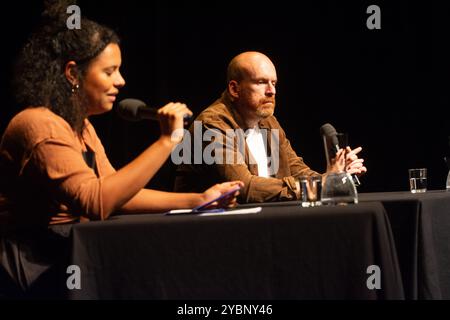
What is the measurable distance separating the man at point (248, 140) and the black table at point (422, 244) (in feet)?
2.51

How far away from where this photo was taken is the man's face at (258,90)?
341cm

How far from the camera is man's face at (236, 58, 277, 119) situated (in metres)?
3.41

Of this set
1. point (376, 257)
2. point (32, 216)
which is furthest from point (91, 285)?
point (376, 257)

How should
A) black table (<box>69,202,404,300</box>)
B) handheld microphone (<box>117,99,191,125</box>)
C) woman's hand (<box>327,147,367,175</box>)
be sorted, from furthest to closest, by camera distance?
1. woman's hand (<box>327,147,367,175</box>)
2. handheld microphone (<box>117,99,191,125</box>)
3. black table (<box>69,202,404,300</box>)

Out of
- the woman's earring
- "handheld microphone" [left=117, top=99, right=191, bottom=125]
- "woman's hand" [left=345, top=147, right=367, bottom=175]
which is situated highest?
the woman's earring

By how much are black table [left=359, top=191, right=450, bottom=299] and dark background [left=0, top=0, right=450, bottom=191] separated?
1976 millimetres

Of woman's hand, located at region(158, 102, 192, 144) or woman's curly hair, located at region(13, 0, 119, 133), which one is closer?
woman's hand, located at region(158, 102, 192, 144)

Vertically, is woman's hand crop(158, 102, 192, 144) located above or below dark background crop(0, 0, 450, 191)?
below

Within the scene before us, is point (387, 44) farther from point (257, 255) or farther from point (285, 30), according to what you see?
point (257, 255)

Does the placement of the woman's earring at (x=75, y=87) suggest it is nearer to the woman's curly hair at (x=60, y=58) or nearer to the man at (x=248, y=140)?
the woman's curly hair at (x=60, y=58)

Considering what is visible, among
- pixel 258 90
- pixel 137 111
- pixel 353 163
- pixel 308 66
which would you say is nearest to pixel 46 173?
pixel 137 111

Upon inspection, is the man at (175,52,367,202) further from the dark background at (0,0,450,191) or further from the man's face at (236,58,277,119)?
the dark background at (0,0,450,191)

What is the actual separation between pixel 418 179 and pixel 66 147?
5.00ft

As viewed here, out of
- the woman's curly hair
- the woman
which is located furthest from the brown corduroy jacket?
the woman's curly hair
